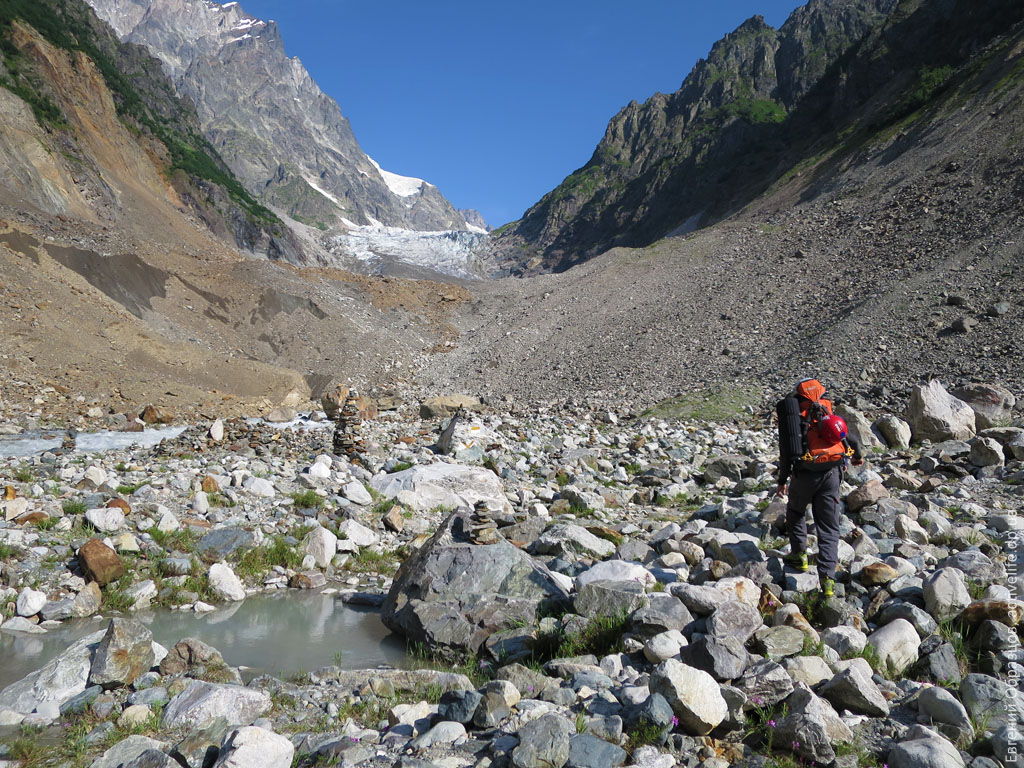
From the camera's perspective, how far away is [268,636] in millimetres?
5582

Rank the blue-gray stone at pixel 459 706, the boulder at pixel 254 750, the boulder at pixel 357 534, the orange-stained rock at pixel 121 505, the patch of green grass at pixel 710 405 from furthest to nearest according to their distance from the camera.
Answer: the patch of green grass at pixel 710 405 → the boulder at pixel 357 534 → the orange-stained rock at pixel 121 505 → the blue-gray stone at pixel 459 706 → the boulder at pixel 254 750

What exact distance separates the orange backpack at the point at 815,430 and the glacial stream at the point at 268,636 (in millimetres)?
4048

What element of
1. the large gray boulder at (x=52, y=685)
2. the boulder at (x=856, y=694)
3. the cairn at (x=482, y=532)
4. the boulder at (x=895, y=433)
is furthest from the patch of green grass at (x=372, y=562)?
the boulder at (x=895, y=433)

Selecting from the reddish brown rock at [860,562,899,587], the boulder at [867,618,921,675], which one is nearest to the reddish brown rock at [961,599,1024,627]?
the boulder at [867,618,921,675]

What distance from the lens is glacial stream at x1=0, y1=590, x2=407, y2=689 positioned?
4930 millimetres

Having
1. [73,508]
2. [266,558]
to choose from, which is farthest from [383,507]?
[73,508]

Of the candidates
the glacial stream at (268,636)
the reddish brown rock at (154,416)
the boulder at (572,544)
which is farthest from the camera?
the reddish brown rock at (154,416)

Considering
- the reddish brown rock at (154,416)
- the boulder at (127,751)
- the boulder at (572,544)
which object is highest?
the reddish brown rock at (154,416)

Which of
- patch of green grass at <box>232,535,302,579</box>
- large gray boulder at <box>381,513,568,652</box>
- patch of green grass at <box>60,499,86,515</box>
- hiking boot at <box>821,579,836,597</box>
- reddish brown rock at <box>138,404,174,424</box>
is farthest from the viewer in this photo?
reddish brown rock at <box>138,404,174,424</box>

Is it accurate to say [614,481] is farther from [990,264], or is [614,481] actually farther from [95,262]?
[95,262]

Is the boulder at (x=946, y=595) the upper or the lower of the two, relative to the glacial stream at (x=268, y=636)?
upper

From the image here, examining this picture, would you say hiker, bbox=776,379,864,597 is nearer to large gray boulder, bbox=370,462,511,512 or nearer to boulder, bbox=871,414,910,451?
large gray boulder, bbox=370,462,511,512

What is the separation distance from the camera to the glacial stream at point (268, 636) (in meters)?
4.93

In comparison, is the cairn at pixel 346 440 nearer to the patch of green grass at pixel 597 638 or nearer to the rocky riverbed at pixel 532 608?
the rocky riverbed at pixel 532 608
